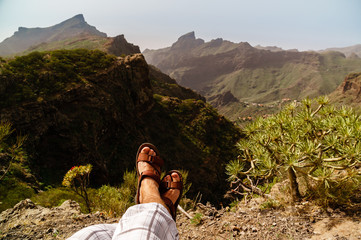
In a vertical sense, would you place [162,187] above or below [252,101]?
above

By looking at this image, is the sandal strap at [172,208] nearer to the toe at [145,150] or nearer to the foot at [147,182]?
the foot at [147,182]

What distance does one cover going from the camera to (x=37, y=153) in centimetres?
945

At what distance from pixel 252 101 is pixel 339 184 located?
173748 mm

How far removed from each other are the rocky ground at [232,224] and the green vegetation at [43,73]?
29.8 feet

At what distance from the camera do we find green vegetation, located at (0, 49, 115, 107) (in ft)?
33.2

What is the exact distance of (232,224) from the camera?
9.37ft

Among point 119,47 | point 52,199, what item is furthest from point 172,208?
point 119,47

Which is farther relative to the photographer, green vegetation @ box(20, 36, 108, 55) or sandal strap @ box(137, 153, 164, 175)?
green vegetation @ box(20, 36, 108, 55)

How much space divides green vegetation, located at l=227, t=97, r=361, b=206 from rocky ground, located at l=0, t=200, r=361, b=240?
355 mm

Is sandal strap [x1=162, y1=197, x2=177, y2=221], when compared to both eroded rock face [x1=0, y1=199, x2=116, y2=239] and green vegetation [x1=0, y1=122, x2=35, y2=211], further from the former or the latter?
green vegetation [x1=0, y1=122, x2=35, y2=211]

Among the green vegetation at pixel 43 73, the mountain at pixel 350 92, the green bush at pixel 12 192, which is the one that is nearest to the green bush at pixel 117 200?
the green bush at pixel 12 192

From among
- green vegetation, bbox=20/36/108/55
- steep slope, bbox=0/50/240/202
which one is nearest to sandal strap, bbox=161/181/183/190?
steep slope, bbox=0/50/240/202

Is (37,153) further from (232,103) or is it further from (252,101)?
(252,101)

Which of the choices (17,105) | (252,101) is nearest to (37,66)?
(17,105)
